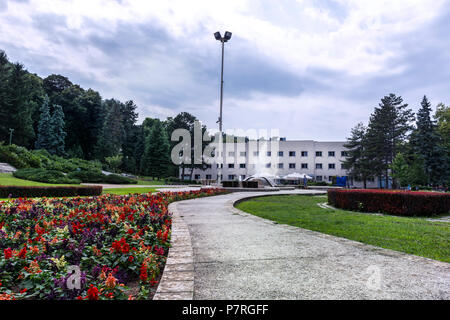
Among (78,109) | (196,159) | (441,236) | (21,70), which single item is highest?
(21,70)

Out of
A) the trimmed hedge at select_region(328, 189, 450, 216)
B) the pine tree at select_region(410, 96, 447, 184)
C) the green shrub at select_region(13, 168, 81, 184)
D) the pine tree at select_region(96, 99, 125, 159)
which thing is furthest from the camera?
the pine tree at select_region(96, 99, 125, 159)

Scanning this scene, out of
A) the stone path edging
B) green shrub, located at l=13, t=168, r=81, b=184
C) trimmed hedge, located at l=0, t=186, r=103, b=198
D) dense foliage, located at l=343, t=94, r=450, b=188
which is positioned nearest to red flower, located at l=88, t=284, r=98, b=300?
the stone path edging

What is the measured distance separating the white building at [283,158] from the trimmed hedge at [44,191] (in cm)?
4509

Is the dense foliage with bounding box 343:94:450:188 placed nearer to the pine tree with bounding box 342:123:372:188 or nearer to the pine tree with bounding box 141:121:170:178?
the pine tree with bounding box 342:123:372:188

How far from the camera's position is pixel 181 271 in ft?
10.6

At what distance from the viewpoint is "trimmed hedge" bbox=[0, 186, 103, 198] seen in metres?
14.5

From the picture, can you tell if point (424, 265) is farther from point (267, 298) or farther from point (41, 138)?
point (41, 138)

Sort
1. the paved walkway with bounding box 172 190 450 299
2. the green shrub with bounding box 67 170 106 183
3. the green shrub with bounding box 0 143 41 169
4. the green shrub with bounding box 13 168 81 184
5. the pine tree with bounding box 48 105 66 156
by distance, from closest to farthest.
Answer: the paved walkway with bounding box 172 190 450 299
the green shrub with bounding box 13 168 81 184
the green shrub with bounding box 0 143 41 169
the green shrub with bounding box 67 170 106 183
the pine tree with bounding box 48 105 66 156

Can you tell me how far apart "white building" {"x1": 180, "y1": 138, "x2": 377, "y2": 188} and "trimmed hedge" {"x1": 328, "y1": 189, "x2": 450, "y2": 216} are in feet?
156

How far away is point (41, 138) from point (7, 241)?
59.1 m

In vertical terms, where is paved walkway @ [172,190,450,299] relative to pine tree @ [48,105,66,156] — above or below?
below

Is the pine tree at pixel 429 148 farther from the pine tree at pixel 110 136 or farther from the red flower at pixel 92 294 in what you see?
the pine tree at pixel 110 136
